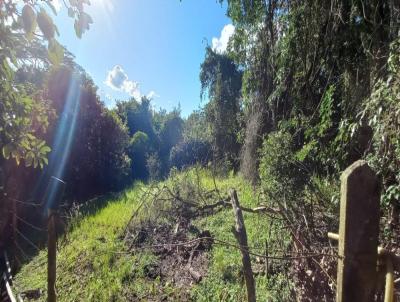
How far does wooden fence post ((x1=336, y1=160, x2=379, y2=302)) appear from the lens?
3.08 ft

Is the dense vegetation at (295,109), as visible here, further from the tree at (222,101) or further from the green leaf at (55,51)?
the tree at (222,101)

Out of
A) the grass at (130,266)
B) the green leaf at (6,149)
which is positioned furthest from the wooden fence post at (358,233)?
the grass at (130,266)

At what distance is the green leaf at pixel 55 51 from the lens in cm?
96

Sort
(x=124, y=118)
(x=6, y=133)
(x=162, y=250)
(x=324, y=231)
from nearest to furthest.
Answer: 1. (x=6, y=133)
2. (x=324, y=231)
3. (x=162, y=250)
4. (x=124, y=118)

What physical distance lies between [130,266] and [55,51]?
501 centimetres

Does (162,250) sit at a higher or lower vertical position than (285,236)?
lower

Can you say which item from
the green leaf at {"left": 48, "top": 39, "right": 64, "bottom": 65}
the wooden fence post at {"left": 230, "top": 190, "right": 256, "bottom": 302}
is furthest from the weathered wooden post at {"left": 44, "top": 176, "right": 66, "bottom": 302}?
the green leaf at {"left": 48, "top": 39, "right": 64, "bottom": 65}

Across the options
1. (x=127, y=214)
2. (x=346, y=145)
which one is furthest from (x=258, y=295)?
(x=127, y=214)

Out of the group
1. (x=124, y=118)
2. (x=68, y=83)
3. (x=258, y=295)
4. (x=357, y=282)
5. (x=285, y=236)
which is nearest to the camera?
(x=357, y=282)

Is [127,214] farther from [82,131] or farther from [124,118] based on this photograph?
[124,118]

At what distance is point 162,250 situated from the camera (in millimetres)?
5863

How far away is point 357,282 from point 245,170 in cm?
527

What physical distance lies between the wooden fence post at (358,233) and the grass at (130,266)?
1.92m

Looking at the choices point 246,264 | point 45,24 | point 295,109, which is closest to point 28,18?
point 45,24
